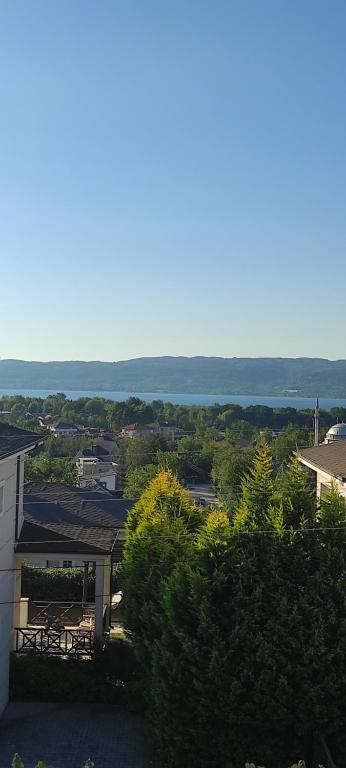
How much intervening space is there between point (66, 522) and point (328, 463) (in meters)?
7.81

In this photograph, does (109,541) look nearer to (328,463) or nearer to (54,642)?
(54,642)

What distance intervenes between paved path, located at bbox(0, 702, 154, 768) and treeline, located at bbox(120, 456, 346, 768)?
169 cm

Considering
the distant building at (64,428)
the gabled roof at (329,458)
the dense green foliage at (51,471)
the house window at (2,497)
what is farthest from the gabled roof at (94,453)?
the house window at (2,497)

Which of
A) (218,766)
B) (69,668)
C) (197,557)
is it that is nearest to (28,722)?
(69,668)

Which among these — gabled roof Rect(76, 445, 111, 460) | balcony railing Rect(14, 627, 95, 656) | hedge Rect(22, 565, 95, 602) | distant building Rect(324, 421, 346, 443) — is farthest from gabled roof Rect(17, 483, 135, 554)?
gabled roof Rect(76, 445, 111, 460)

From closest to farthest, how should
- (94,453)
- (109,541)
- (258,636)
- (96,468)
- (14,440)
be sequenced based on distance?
(258,636)
(14,440)
(109,541)
(96,468)
(94,453)

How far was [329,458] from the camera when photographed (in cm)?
1739

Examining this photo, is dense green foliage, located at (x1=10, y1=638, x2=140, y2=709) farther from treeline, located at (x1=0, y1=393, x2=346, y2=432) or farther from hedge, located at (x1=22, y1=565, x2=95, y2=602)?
treeline, located at (x1=0, y1=393, x2=346, y2=432)

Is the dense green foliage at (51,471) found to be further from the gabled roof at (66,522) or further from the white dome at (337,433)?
the gabled roof at (66,522)

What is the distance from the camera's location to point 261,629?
10430mm

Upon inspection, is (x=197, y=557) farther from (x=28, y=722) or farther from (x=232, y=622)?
(x=28, y=722)

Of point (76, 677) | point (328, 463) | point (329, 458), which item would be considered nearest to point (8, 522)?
point (76, 677)

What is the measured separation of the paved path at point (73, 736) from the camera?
1262cm

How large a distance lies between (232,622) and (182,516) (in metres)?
4.37
